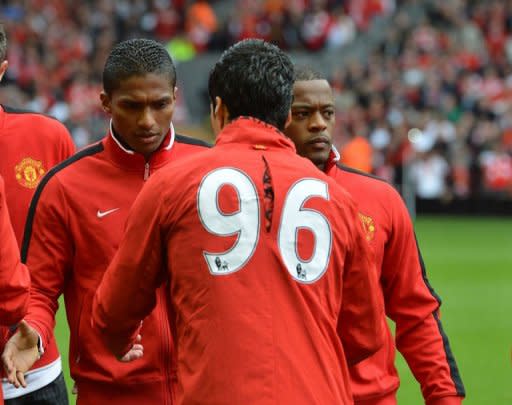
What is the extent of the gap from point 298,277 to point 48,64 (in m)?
23.4

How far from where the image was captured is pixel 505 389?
981 cm

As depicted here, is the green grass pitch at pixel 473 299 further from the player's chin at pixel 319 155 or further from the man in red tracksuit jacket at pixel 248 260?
the man in red tracksuit jacket at pixel 248 260

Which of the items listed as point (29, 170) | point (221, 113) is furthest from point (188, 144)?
point (221, 113)

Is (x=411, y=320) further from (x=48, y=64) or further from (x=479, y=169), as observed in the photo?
(x=48, y=64)

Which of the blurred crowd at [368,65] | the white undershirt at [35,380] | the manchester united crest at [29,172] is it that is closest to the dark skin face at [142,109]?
the manchester united crest at [29,172]

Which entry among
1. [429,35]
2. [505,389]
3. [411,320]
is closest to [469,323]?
[505,389]

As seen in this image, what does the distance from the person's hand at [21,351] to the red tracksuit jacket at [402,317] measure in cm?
127

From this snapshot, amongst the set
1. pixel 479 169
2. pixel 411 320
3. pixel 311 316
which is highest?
pixel 311 316

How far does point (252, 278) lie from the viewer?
137 inches

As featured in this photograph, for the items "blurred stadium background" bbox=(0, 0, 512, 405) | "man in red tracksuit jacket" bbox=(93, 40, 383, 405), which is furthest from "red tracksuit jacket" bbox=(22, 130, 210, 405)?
"blurred stadium background" bbox=(0, 0, 512, 405)

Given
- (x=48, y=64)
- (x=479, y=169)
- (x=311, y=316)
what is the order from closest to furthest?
(x=311, y=316) < (x=479, y=169) < (x=48, y=64)

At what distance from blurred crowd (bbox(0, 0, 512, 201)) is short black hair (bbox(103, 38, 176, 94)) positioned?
1739 centimetres

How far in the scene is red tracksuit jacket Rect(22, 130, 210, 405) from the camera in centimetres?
432

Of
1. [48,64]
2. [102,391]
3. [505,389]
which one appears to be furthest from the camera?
[48,64]
